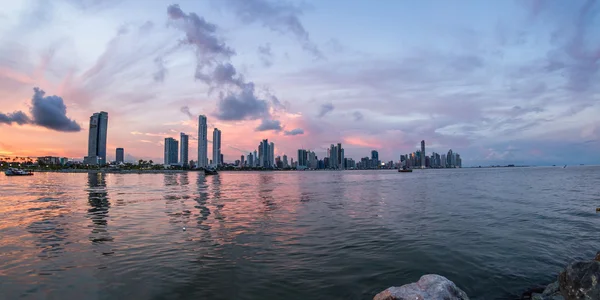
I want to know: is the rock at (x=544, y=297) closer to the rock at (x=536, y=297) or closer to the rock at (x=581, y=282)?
the rock at (x=536, y=297)

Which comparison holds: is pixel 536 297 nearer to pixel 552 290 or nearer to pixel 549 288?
pixel 552 290

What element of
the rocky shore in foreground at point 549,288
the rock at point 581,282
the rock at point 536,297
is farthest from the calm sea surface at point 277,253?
the rock at point 581,282

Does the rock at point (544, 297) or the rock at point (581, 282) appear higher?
the rock at point (581, 282)

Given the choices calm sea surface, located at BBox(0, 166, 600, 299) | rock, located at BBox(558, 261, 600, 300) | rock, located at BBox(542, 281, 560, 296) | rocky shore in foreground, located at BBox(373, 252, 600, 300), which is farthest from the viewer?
calm sea surface, located at BBox(0, 166, 600, 299)

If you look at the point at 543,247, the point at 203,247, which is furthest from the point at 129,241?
the point at 543,247

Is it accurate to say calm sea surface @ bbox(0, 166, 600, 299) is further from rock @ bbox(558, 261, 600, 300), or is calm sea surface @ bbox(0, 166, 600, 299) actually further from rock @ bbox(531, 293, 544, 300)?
rock @ bbox(558, 261, 600, 300)

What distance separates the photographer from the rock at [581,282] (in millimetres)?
9277

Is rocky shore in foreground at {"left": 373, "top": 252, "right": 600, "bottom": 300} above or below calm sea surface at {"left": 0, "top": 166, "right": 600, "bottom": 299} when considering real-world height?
above

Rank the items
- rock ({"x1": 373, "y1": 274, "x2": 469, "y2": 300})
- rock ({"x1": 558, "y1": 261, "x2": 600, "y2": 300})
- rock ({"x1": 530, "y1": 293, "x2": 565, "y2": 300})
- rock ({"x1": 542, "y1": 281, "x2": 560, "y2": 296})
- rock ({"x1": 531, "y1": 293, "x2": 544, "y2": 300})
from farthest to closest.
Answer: rock ({"x1": 542, "y1": 281, "x2": 560, "y2": 296}) → rock ({"x1": 531, "y1": 293, "x2": 544, "y2": 300}) → rock ({"x1": 530, "y1": 293, "x2": 565, "y2": 300}) → rock ({"x1": 558, "y1": 261, "x2": 600, "y2": 300}) → rock ({"x1": 373, "y1": 274, "x2": 469, "y2": 300})

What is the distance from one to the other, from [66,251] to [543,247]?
1070 inches

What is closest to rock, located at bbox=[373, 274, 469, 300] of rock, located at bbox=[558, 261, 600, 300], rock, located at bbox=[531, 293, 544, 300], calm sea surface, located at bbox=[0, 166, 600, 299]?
calm sea surface, located at bbox=[0, 166, 600, 299]

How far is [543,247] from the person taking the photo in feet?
60.5

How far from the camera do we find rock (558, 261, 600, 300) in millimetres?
9277

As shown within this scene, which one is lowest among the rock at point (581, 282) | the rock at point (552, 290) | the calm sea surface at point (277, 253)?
the calm sea surface at point (277, 253)
